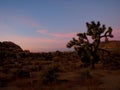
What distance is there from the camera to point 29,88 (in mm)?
14070

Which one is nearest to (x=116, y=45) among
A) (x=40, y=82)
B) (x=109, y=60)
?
(x=109, y=60)

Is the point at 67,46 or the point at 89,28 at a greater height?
the point at 89,28

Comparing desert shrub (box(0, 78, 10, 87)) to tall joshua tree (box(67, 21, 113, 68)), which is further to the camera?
tall joshua tree (box(67, 21, 113, 68))

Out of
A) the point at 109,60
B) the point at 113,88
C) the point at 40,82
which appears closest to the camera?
the point at 113,88

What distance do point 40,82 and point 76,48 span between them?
42.0 ft

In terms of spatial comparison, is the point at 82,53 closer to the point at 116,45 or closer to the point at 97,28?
the point at 97,28

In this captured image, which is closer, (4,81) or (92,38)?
(4,81)

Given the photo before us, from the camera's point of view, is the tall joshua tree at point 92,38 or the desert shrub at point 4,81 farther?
the tall joshua tree at point 92,38

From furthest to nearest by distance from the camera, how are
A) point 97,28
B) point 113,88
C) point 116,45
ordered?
point 116,45 < point 97,28 < point 113,88

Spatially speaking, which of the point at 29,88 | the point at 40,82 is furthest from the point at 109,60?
the point at 29,88

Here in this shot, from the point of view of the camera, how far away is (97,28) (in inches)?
1080

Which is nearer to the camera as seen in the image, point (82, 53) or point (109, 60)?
point (82, 53)

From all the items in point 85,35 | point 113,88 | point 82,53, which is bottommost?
point 113,88

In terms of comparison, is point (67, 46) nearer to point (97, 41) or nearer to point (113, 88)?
point (97, 41)
